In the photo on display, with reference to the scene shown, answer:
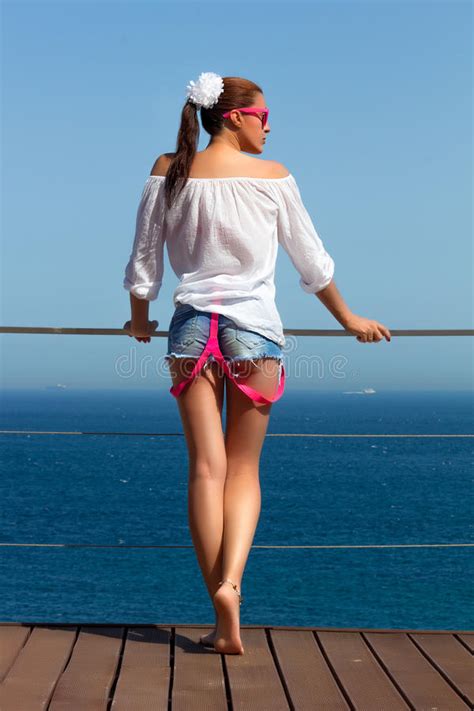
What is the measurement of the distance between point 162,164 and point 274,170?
24cm

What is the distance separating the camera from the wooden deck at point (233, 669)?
1637 mm

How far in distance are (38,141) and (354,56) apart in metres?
25.4

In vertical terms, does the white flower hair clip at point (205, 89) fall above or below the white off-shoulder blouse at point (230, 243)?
above

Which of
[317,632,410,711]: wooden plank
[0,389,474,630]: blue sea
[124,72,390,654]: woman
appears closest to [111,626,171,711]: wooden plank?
[124,72,390,654]: woman

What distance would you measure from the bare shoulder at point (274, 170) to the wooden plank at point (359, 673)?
104cm

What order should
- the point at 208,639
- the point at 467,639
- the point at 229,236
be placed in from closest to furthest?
the point at 229,236
the point at 208,639
the point at 467,639

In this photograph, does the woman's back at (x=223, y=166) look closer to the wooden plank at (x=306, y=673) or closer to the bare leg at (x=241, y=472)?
the bare leg at (x=241, y=472)

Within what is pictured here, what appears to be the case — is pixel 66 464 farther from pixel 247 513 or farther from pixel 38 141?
pixel 247 513

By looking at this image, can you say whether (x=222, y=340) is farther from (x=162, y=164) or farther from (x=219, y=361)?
(x=162, y=164)

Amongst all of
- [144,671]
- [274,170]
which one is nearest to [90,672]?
[144,671]

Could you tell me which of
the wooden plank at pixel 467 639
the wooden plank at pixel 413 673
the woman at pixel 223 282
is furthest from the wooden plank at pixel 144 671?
the wooden plank at pixel 467 639

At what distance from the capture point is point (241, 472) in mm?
1949

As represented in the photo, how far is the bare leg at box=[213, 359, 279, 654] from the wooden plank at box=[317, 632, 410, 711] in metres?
0.22

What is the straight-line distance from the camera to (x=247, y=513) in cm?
192
